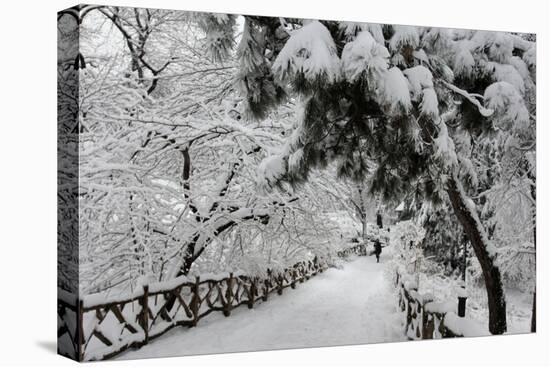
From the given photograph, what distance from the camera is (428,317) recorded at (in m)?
6.91

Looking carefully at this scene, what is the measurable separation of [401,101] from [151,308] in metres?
2.64

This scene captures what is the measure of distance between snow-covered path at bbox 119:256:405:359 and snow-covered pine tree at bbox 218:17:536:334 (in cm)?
83

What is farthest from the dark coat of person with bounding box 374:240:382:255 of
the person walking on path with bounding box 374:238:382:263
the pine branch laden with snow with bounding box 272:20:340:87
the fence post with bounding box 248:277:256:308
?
the pine branch laden with snow with bounding box 272:20:340:87

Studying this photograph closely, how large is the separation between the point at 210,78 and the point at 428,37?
206 centimetres

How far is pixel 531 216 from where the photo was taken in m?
7.41

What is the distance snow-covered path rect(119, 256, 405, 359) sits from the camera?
6.18 metres

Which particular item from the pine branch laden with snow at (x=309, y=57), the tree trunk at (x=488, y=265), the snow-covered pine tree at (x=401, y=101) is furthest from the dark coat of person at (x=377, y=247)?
the pine branch laden with snow at (x=309, y=57)

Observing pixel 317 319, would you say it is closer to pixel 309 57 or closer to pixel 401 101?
pixel 401 101

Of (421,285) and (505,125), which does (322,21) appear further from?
(421,285)

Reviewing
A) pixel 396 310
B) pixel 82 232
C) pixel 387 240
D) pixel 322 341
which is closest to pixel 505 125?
pixel 387 240

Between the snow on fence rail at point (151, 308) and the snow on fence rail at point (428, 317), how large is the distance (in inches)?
22.8

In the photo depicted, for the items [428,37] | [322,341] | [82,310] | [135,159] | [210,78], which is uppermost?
[428,37]

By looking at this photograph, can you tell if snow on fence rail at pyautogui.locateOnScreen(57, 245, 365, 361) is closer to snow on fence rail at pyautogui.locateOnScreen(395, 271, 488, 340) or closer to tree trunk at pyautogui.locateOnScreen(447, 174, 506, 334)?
snow on fence rail at pyautogui.locateOnScreen(395, 271, 488, 340)

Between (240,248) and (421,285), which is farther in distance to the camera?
(421,285)
